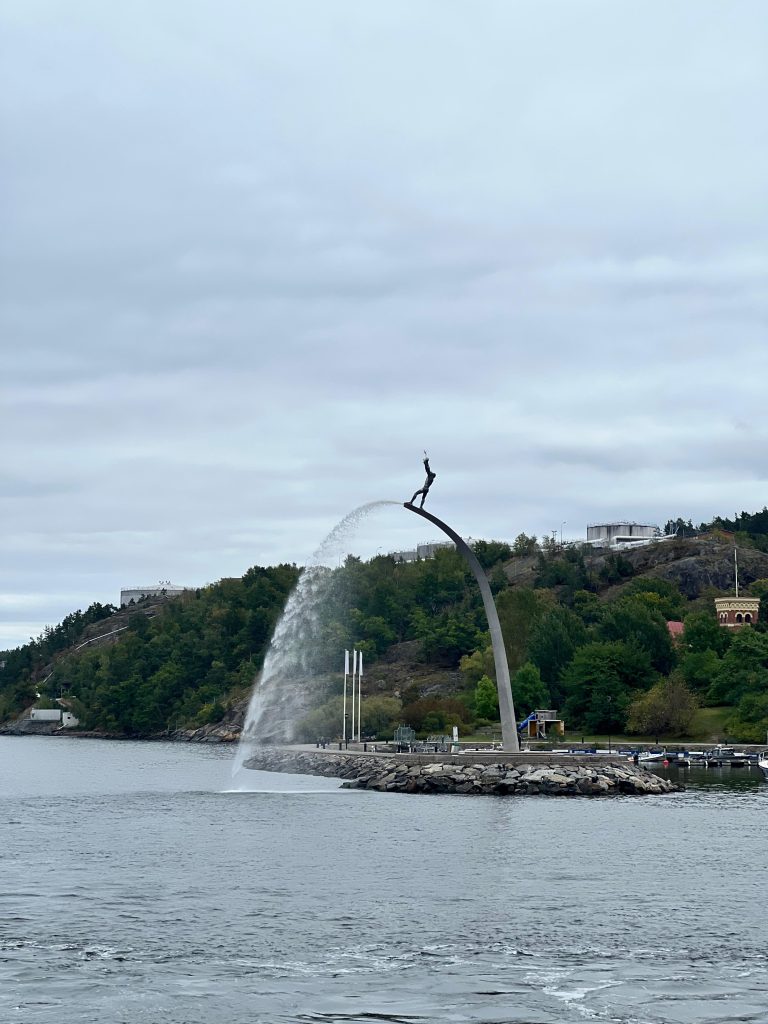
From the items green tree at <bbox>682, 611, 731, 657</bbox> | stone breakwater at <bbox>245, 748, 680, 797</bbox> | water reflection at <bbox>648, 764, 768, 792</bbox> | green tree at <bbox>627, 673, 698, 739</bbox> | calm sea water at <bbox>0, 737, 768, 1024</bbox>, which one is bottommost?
calm sea water at <bbox>0, 737, 768, 1024</bbox>

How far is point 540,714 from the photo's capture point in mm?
136500

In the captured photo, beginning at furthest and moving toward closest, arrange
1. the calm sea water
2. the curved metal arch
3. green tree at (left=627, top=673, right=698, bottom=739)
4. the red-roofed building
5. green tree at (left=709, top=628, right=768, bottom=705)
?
the red-roofed building
green tree at (left=709, top=628, right=768, bottom=705)
green tree at (left=627, top=673, right=698, bottom=739)
the curved metal arch
the calm sea water

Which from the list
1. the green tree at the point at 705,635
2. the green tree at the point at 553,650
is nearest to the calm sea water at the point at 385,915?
the green tree at the point at 553,650

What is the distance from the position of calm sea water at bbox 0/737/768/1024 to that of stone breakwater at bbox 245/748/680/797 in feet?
30.6

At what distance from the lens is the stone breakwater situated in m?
83.2

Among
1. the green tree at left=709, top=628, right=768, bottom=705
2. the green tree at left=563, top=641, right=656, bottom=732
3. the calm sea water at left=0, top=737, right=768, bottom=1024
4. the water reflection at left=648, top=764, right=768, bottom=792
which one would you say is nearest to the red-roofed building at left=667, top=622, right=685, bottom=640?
the green tree at left=563, top=641, right=656, bottom=732

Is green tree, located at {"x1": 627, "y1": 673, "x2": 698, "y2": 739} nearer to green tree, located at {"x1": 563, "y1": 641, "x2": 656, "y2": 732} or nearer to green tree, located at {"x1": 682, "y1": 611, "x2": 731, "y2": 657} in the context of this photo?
green tree, located at {"x1": 563, "y1": 641, "x2": 656, "y2": 732}

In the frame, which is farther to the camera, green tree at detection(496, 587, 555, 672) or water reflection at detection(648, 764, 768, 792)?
green tree at detection(496, 587, 555, 672)

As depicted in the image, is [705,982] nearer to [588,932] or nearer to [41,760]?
[588,932]

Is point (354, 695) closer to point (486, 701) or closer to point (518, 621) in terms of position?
point (486, 701)

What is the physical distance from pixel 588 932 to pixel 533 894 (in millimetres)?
6658

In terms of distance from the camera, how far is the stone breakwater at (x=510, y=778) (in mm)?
83250

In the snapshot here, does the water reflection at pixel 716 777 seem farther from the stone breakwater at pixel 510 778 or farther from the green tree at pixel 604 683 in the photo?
the green tree at pixel 604 683

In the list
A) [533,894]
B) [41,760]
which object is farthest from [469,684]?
[533,894]
